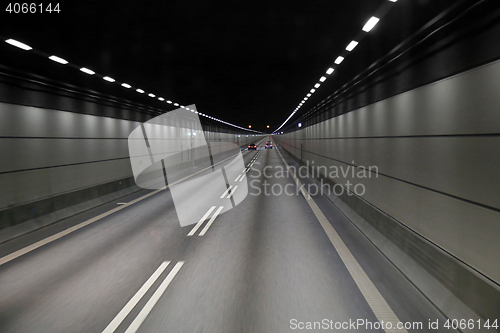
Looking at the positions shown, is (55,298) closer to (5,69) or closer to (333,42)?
(5,69)

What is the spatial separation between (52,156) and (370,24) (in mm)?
10771

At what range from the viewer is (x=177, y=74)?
11453 mm

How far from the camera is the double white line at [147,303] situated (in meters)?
4.11

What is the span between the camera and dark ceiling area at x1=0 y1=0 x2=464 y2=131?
5594mm

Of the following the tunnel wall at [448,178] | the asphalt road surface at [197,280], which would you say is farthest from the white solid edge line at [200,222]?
the tunnel wall at [448,178]

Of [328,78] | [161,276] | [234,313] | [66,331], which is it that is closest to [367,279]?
[234,313]

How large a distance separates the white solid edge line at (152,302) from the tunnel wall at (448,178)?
13.9 feet

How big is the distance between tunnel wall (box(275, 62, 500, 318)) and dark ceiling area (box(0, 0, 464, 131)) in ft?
4.78

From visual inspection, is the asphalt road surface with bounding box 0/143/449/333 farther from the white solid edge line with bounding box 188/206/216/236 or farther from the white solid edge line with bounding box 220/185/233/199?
the white solid edge line with bounding box 220/185/233/199

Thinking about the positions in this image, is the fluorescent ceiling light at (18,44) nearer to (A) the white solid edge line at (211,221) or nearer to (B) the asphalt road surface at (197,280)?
(B) the asphalt road surface at (197,280)

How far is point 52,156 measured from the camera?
1108 centimetres

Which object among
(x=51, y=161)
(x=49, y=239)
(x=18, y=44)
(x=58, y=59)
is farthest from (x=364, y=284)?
(x=51, y=161)

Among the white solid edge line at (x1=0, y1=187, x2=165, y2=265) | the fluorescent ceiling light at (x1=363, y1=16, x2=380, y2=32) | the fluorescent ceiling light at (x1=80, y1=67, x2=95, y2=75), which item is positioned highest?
the fluorescent ceiling light at (x1=80, y1=67, x2=95, y2=75)
